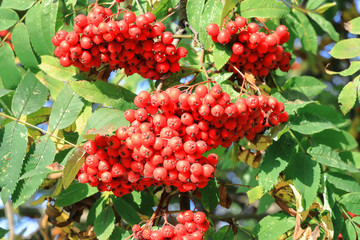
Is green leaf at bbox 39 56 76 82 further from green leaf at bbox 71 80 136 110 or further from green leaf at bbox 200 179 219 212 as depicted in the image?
green leaf at bbox 200 179 219 212

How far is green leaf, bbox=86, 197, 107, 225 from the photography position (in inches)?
92.9

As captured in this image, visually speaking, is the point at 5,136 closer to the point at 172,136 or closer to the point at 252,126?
the point at 172,136

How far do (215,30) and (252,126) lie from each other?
44 cm

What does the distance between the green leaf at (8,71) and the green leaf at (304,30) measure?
61.3 inches

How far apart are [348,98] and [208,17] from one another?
0.73m

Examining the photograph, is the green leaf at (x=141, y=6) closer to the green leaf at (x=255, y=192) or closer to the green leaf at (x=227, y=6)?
the green leaf at (x=227, y=6)

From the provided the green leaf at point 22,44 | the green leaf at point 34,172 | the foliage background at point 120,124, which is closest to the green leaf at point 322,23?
the foliage background at point 120,124

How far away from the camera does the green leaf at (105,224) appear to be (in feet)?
7.24

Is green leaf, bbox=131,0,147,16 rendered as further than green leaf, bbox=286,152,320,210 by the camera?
Yes

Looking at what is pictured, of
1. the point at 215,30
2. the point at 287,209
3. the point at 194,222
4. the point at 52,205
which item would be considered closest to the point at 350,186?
the point at 287,209

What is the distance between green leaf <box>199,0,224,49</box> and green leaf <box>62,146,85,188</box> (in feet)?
2.36

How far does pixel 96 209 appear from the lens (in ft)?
7.85

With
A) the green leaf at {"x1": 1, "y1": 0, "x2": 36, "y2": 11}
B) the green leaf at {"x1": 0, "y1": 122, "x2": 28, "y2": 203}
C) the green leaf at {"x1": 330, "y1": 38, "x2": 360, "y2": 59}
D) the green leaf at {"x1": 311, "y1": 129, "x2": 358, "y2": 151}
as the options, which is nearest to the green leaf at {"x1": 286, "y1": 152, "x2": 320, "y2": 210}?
the green leaf at {"x1": 311, "y1": 129, "x2": 358, "y2": 151}

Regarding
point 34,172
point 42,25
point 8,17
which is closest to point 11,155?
point 34,172
